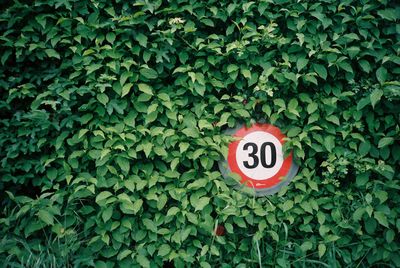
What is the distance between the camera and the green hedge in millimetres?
3119

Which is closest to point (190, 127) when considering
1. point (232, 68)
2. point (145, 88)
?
→ point (145, 88)

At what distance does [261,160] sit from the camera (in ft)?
10.8

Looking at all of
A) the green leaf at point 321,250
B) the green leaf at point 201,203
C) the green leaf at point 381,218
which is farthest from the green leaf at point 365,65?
the green leaf at point 201,203

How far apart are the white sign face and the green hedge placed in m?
0.15

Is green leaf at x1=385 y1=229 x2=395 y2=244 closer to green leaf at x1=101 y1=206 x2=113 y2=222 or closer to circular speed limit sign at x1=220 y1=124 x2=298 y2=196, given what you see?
circular speed limit sign at x1=220 y1=124 x2=298 y2=196

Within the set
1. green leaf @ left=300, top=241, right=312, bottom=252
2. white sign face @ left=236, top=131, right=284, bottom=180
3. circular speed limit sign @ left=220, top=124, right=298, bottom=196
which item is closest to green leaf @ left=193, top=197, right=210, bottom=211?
circular speed limit sign @ left=220, top=124, right=298, bottom=196


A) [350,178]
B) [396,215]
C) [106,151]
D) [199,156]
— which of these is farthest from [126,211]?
[396,215]

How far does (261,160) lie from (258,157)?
3 cm

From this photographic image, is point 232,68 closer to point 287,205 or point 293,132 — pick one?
point 293,132

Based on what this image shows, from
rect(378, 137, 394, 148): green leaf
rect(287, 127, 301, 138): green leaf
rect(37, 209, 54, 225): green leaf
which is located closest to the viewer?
rect(37, 209, 54, 225): green leaf

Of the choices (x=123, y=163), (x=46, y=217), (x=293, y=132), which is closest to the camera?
(x=46, y=217)

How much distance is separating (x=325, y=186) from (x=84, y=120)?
1982mm

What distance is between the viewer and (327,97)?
3.28 m

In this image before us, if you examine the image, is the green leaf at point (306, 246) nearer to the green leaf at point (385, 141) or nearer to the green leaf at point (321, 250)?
the green leaf at point (321, 250)
